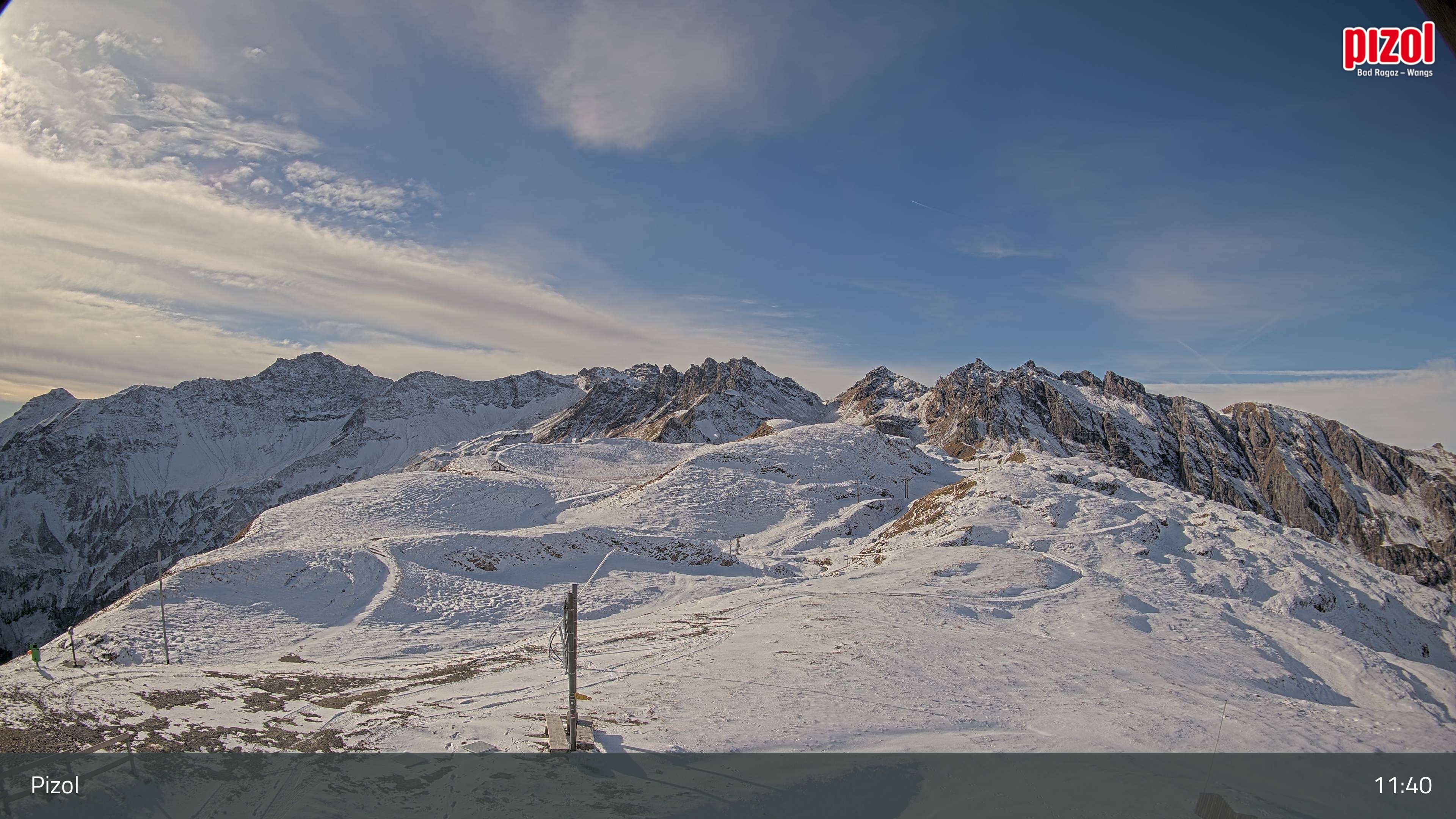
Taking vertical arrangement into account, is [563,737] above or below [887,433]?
below

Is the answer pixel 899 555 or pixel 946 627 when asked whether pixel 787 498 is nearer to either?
pixel 899 555

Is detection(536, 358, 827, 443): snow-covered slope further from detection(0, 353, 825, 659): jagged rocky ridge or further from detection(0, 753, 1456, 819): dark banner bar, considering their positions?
detection(0, 753, 1456, 819): dark banner bar

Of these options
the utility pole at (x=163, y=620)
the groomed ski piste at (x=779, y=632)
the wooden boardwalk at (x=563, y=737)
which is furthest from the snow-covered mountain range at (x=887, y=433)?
the wooden boardwalk at (x=563, y=737)

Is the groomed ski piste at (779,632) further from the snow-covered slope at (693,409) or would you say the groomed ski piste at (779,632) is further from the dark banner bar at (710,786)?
the snow-covered slope at (693,409)

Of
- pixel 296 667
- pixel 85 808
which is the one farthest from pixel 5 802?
pixel 296 667

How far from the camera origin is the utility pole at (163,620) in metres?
22.8

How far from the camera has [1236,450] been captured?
6043 inches

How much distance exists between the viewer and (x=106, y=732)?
1155 cm

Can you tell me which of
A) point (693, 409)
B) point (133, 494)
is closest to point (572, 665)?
point (693, 409)

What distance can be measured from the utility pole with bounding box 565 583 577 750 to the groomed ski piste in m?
0.73

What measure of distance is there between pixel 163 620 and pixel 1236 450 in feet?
634

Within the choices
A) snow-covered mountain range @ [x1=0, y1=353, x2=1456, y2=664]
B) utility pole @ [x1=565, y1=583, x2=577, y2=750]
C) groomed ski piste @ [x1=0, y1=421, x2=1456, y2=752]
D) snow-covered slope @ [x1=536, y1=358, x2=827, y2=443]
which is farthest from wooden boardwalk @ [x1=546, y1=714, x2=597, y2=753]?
snow-covered slope @ [x1=536, y1=358, x2=827, y2=443]

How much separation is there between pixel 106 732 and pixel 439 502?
42.3m

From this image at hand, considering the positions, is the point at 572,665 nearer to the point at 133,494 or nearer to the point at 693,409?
the point at 693,409
